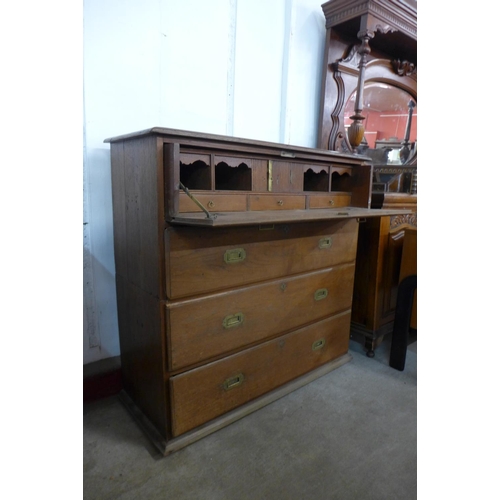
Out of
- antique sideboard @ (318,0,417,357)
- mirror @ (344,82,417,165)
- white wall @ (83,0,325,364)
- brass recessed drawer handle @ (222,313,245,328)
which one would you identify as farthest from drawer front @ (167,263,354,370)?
mirror @ (344,82,417,165)

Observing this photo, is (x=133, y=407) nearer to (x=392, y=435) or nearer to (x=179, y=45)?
(x=392, y=435)

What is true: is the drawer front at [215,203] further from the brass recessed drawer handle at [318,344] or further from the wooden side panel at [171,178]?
the brass recessed drawer handle at [318,344]

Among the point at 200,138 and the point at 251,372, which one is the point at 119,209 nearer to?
the point at 200,138

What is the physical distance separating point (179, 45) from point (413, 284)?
1975mm

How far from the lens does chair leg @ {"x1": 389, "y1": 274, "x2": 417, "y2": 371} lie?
224 cm

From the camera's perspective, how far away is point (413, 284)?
2236 millimetres

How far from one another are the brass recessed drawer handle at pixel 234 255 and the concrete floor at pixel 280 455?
32.7 inches

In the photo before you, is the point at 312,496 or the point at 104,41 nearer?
the point at 312,496

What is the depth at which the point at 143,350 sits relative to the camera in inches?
64.4

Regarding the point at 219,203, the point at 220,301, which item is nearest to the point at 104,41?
the point at 219,203

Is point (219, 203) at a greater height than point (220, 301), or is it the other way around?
point (219, 203)

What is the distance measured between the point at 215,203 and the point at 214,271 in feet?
0.98

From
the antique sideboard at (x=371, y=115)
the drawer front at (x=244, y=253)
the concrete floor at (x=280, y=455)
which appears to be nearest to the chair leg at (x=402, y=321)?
the antique sideboard at (x=371, y=115)

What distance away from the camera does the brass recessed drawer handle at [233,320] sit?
1618mm
